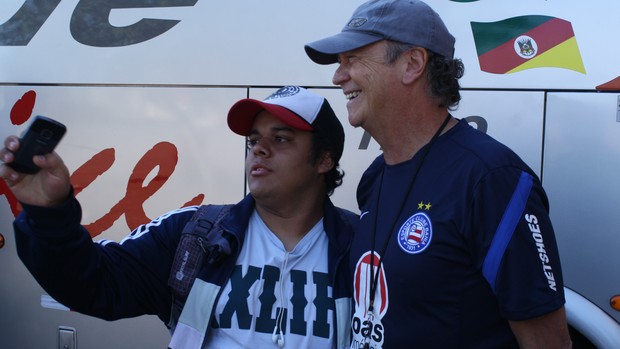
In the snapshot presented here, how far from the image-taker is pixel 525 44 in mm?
2629

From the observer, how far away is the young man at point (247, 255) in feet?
4.99

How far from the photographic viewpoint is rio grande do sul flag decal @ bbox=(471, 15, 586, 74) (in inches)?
102

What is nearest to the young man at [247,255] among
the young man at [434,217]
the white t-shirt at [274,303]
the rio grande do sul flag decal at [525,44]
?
the white t-shirt at [274,303]

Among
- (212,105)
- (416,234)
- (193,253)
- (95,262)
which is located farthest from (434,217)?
(212,105)

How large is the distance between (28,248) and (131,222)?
1.50 metres

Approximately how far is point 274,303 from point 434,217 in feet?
1.90

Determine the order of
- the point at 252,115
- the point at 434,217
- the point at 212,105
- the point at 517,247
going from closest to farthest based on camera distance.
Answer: the point at 517,247
the point at 434,217
the point at 252,115
the point at 212,105

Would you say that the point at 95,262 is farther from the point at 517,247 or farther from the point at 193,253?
the point at 517,247

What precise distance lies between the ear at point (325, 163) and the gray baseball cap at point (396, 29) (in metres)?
0.45

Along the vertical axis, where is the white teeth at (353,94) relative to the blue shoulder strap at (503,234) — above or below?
above

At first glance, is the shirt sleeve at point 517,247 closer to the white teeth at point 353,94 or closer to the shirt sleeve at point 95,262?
the white teeth at point 353,94

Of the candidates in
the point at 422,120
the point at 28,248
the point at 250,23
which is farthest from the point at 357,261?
the point at 250,23

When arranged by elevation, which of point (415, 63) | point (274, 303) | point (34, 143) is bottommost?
point (274, 303)

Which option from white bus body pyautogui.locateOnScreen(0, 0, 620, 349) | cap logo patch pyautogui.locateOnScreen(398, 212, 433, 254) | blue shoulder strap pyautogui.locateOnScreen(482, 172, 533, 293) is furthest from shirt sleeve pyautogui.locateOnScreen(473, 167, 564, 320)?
white bus body pyautogui.locateOnScreen(0, 0, 620, 349)
